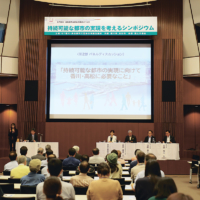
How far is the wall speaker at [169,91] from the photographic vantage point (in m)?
11.6

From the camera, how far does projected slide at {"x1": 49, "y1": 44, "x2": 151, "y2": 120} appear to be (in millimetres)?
11633

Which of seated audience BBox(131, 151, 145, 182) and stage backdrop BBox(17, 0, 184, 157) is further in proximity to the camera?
stage backdrop BBox(17, 0, 184, 157)

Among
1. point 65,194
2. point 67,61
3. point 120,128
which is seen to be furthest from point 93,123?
point 65,194

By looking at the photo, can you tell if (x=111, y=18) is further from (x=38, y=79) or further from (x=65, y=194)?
(x=65, y=194)

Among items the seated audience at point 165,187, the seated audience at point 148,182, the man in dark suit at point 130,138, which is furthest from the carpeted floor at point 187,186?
the seated audience at point 165,187

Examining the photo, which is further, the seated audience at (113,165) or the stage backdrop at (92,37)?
the stage backdrop at (92,37)

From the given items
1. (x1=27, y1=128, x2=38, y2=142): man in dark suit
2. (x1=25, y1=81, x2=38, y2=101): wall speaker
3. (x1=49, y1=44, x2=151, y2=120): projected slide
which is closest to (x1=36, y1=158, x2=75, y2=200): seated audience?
(x1=27, y1=128, x2=38, y2=142): man in dark suit

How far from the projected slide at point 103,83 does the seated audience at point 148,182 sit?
337 inches

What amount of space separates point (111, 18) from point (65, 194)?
969cm

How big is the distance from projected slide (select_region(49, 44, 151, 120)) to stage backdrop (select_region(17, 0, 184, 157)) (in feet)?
1.24

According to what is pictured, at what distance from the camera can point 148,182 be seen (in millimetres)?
3041

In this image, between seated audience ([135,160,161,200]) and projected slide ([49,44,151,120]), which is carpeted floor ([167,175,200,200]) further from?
seated audience ([135,160,161,200])

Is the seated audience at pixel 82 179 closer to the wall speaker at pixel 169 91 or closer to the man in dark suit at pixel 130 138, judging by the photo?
the man in dark suit at pixel 130 138

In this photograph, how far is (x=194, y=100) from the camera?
11.9m
